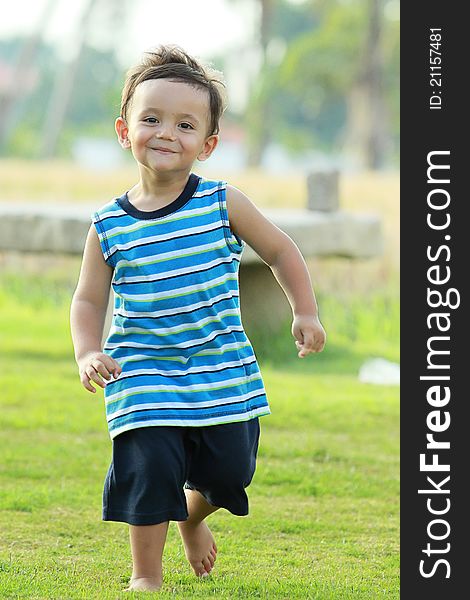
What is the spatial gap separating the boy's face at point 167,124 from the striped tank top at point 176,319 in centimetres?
12

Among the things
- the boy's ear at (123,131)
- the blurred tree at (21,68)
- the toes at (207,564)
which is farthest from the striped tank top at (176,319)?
the blurred tree at (21,68)

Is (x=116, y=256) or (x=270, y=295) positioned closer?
(x=116, y=256)

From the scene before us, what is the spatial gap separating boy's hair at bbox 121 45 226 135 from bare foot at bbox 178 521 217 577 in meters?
1.17

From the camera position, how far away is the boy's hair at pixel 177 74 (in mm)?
3691

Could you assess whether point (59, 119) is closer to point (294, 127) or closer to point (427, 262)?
point (294, 127)

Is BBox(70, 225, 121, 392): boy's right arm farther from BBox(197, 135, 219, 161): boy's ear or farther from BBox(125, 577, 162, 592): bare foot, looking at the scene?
BBox(125, 577, 162, 592): bare foot

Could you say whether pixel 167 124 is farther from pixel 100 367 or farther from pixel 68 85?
pixel 68 85

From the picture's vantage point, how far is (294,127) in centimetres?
7131

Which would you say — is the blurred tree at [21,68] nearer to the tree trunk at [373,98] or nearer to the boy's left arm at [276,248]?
the tree trunk at [373,98]

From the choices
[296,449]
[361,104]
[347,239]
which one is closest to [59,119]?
[361,104]

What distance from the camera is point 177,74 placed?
3.68 m

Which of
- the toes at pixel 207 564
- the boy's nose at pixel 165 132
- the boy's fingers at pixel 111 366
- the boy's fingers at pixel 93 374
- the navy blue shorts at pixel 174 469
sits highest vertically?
the boy's nose at pixel 165 132

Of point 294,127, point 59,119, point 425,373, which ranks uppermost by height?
point 294,127

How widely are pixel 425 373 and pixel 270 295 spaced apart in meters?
5.55
